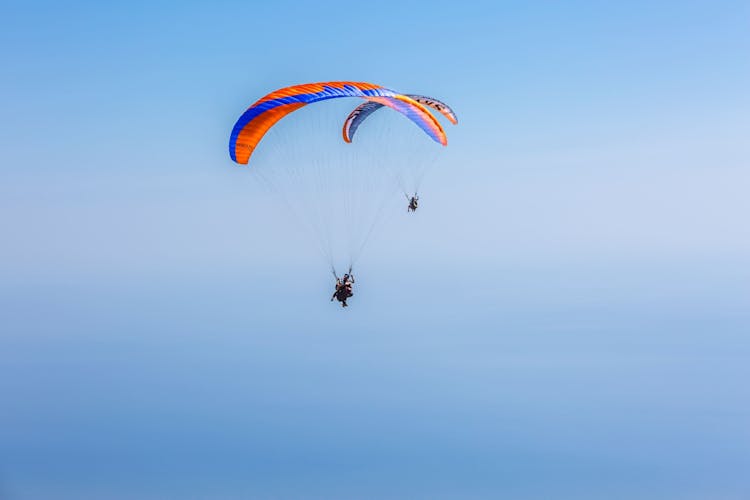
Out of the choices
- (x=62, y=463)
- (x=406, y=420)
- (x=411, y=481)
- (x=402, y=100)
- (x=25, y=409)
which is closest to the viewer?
(x=402, y=100)

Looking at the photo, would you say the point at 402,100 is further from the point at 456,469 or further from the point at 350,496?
the point at 456,469

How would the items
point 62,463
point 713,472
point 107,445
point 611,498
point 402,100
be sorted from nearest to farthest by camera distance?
point 402,100, point 611,498, point 713,472, point 62,463, point 107,445

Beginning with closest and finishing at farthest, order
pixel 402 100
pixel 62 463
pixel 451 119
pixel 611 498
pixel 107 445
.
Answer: pixel 402 100
pixel 451 119
pixel 611 498
pixel 62 463
pixel 107 445

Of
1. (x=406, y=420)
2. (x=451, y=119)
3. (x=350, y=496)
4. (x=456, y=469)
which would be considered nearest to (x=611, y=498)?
(x=456, y=469)

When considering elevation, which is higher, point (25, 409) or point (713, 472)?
point (25, 409)

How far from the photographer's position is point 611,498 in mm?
108812

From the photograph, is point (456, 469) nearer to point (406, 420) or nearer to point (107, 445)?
point (406, 420)

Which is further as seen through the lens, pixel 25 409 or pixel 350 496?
pixel 25 409

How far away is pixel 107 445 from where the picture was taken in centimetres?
14925

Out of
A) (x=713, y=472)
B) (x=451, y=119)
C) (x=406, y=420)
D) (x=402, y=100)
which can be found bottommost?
(x=402, y=100)

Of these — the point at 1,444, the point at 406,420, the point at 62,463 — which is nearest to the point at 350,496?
the point at 406,420

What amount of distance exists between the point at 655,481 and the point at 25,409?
175 m

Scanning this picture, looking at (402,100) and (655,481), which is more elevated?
(655,481)

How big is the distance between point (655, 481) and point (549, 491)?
68.5 feet
